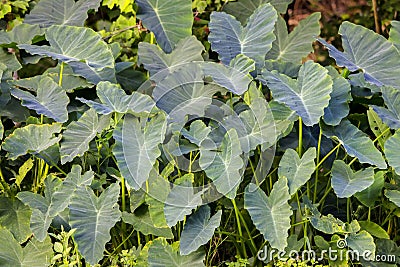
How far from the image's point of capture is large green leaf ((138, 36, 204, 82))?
8.01 ft

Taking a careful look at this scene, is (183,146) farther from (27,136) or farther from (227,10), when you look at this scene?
(227,10)

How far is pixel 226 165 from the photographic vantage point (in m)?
2.00

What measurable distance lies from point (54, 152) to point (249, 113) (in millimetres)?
728

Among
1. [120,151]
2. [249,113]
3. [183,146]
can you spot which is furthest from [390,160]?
[120,151]

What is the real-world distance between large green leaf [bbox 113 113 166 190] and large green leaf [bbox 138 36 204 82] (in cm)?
38

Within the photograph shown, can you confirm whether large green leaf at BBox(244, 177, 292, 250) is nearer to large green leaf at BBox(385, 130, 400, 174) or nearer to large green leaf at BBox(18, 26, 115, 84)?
large green leaf at BBox(385, 130, 400, 174)

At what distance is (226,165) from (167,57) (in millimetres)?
692

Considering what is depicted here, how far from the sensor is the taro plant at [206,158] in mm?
1978

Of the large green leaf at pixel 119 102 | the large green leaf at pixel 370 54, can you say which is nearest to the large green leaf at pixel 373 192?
the large green leaf at pixel 370 54

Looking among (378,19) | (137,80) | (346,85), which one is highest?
(346,85)

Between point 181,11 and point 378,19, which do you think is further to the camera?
point 378,19

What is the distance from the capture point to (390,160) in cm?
199

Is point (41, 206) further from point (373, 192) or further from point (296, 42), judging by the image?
point (296, 42)

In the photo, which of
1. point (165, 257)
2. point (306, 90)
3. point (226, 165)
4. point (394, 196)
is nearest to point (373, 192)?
point (394, 196)
